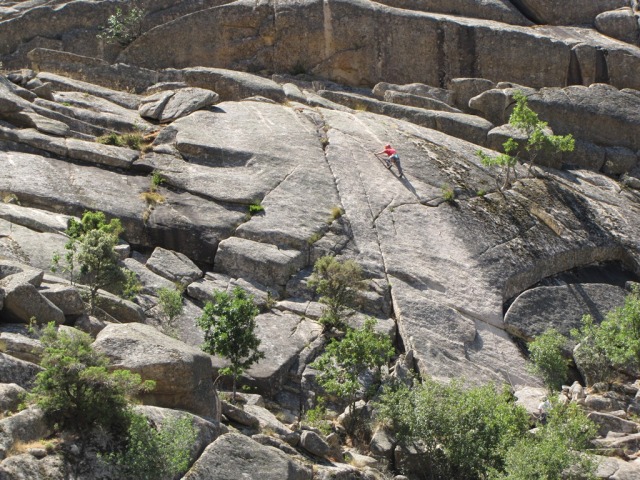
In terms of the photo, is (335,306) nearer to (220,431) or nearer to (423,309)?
(423,309)

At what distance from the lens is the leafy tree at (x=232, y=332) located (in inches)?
928

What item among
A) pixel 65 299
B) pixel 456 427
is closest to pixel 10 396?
pixel 65 299

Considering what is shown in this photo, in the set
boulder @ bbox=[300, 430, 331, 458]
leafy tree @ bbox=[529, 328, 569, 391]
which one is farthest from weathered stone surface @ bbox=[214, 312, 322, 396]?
leafy tree @ bbox=[529, 328, 569, 391]

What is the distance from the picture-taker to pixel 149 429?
1730 cm

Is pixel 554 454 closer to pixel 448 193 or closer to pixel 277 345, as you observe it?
pixel 277 345

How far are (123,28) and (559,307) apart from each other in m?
22.5

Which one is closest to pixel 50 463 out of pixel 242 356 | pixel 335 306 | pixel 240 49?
pixel 242 356

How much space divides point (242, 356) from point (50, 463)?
27.1 feet

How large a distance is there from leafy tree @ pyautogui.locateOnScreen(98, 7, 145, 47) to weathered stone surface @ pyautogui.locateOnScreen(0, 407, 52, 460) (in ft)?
95.8

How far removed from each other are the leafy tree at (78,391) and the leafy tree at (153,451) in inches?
13.9

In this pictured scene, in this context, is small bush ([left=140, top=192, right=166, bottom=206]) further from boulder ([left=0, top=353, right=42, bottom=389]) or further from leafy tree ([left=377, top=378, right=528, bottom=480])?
boulder ([left=0, top=353, right=42, bottom=389])

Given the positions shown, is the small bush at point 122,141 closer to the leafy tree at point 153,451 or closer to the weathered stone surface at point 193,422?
the weathered stone surface at point 193,422

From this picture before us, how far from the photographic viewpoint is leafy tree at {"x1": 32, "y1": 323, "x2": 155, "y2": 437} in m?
16.6

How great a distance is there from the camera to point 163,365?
18.7 meters
